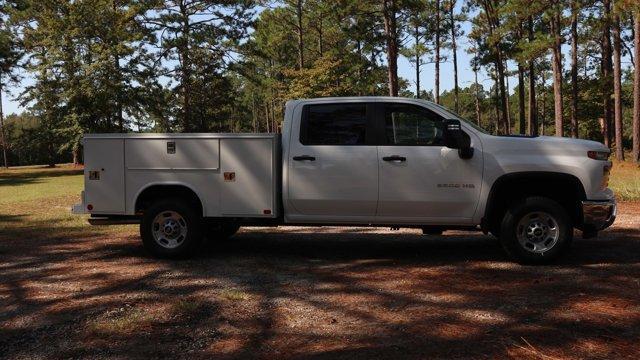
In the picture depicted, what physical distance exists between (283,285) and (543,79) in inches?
2620

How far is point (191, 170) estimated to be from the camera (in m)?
6.68

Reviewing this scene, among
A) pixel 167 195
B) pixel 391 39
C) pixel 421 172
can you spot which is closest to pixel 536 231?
pixel 421 172

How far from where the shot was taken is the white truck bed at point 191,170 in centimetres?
655

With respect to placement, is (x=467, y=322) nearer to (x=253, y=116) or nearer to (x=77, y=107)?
(x=77, y=107)

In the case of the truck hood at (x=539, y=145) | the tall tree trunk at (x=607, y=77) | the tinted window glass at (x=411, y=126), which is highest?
the tall tree trunk at (x=607, y=77)

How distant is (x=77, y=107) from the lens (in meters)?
33.9

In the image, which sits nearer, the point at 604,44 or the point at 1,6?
the point at 1,6

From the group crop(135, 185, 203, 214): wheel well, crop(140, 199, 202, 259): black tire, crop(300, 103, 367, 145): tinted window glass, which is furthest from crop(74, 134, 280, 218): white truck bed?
crop(300, 103, 367, 145): tinted window glass

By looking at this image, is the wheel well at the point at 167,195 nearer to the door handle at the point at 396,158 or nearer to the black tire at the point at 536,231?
the door handle at the point at 396,158

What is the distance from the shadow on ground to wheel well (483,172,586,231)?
680 mm

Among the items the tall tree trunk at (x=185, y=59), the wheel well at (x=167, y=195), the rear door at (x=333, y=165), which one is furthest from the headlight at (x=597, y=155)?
the tall tree trunk at (x=185, y=59)

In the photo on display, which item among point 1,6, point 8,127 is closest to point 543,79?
point 1,6

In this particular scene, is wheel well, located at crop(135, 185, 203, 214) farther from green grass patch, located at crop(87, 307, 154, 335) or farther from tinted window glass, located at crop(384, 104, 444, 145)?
tinted window glass, located at crop(384, 104, 444, 145)

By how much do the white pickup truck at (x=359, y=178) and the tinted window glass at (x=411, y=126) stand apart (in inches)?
0.5
